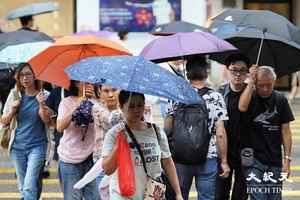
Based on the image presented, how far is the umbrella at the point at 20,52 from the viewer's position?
7.24 m

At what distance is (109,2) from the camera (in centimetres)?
2062

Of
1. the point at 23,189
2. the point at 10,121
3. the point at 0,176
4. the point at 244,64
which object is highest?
the point at 244,64

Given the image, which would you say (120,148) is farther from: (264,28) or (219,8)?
(219,8)

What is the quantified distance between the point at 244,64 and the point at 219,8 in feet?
48.0

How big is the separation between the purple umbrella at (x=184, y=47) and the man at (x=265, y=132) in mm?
421

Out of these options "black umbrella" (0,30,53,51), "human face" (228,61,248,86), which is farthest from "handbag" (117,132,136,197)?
"black umbrella" (0,30,53,51)

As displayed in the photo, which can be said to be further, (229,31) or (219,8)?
(219,8)

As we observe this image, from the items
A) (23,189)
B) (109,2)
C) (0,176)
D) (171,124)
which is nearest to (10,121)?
(23,189)

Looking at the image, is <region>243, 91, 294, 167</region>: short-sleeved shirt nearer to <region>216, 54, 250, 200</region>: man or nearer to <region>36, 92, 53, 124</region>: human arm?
<region>216, 54, 250, 200</region>: man

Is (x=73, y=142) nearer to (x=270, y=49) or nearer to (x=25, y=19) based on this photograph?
(x=270, y=49)

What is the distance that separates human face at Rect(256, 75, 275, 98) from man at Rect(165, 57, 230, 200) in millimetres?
369

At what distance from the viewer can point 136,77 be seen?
4625 millimetres

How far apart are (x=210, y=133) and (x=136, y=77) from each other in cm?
195

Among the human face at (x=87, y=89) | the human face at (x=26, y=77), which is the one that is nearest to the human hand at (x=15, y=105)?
the human face at (x=26, y=77)
